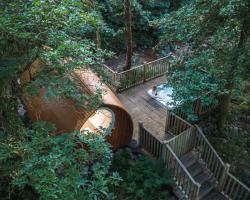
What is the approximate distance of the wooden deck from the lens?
365 inches

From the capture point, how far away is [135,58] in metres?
14.2

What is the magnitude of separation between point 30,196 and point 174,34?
5.22 meters

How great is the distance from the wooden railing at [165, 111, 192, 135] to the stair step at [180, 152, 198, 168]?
0.76 m

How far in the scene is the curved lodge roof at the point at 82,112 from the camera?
683 cm

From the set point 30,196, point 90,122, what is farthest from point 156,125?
point 30,196

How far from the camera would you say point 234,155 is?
8477 mm

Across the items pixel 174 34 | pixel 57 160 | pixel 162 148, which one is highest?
pixel 174 34

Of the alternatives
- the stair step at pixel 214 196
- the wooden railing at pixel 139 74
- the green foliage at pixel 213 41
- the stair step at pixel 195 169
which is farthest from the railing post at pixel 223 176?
the wooden railing at pixel 139 74

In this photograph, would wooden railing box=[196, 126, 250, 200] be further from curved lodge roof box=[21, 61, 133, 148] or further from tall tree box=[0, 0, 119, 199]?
tall tree box=[0, 0, 119, 199]

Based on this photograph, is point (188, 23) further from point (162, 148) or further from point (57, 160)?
point (57, 160)

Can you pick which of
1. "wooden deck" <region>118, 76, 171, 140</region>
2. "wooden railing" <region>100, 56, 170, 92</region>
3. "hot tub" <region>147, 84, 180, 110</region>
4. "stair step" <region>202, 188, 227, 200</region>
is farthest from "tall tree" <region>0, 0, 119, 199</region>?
"hot tub" <region>147, 84, 180, 110</region>

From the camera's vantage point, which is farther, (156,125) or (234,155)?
(156,125)

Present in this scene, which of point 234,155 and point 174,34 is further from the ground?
point 174,34

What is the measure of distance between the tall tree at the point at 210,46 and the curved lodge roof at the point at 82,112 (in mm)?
1833
